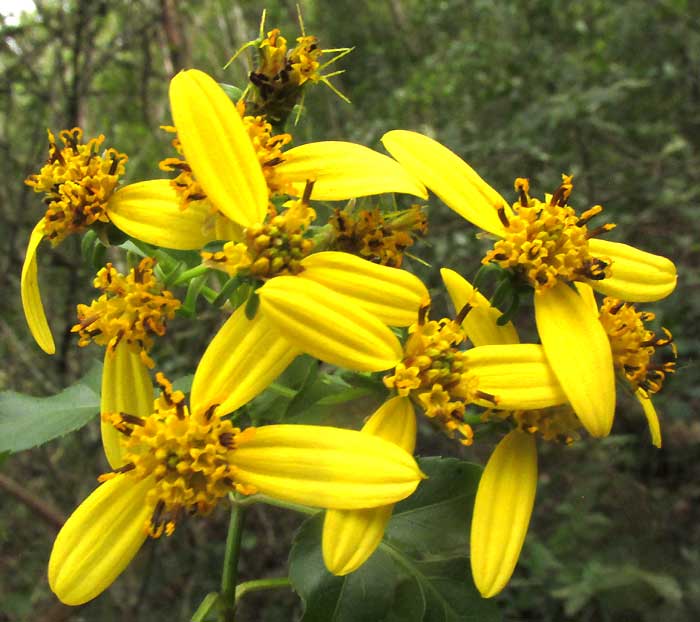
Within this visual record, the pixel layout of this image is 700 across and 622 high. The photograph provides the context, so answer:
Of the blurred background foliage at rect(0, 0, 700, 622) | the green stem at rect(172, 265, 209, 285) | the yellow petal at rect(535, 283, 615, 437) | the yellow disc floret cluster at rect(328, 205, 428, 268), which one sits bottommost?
the blurred background foliage at rect(0, 0, 700, 622)

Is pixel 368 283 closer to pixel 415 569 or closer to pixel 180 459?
pixel 180 459

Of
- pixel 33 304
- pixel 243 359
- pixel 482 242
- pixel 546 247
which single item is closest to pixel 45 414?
pixel 33 304

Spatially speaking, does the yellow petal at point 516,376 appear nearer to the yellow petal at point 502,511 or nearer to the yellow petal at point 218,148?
the yellow petal at point 502,511

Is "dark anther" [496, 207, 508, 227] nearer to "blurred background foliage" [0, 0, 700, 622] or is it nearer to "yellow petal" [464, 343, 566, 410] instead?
"yellow petal" [464, 343, 566, 410]

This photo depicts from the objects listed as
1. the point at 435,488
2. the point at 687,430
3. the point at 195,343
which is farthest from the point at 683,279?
the point at 435,488

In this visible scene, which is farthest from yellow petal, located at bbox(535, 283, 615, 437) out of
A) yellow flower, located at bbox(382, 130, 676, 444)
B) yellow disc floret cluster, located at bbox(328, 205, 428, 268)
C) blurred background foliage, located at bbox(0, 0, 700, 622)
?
blurred background foliage, located at bbox(0, 0, 700, 622)
